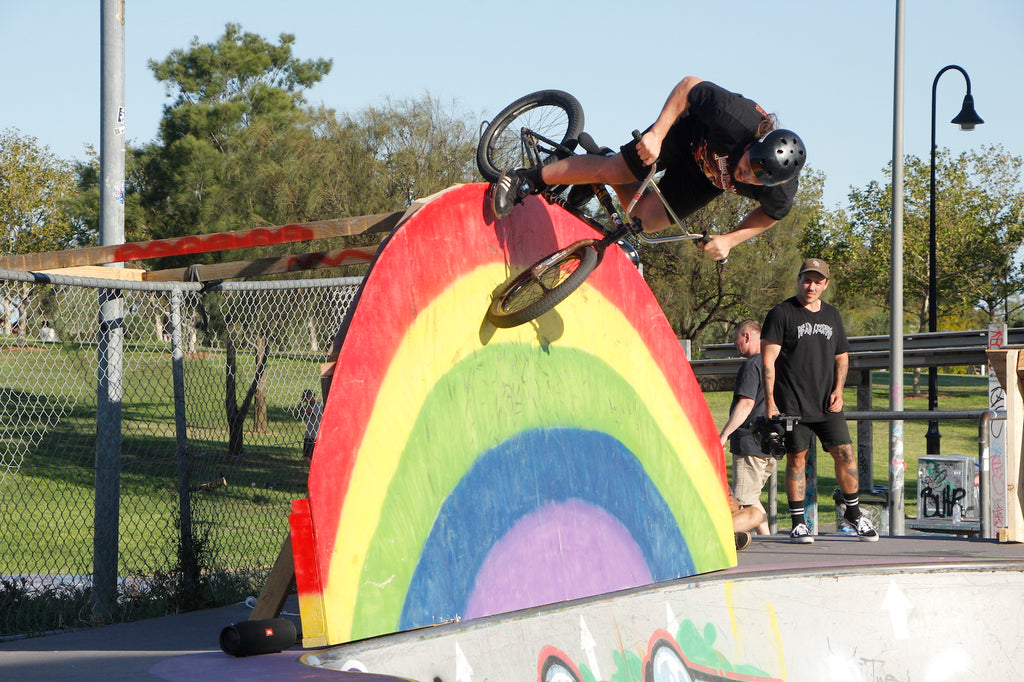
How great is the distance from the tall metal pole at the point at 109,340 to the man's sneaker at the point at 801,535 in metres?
5.30

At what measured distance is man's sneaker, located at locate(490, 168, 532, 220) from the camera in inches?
192

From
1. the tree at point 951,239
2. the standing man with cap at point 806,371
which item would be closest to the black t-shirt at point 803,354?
the standing man with cap at point 806,371

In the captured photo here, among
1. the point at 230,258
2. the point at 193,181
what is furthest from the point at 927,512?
the point at 193,181

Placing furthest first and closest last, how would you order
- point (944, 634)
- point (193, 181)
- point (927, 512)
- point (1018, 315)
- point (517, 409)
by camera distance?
point (1018, 315)
point (193, 181)
point (927, 512)
point (944, 634)
point (517, 409)

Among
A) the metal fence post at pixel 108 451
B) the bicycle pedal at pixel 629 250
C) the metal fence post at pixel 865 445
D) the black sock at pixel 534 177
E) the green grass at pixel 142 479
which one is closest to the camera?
the black sock at pixel 534 177

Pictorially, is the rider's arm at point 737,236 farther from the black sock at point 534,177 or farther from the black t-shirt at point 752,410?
the black t-shirt at point 752,410

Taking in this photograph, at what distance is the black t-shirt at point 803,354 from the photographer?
306 inches

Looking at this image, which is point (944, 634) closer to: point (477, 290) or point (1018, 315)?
point (477, 290)

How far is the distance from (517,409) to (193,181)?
2101 cm

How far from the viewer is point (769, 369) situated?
7.74 m

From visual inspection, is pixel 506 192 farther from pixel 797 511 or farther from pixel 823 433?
pixel 797 511

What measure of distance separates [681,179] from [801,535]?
3.78 meters

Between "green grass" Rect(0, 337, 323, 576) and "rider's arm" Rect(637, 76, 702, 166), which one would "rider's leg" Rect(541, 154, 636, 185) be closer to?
"rider's arm" Rect(637, 76, 702, 166)

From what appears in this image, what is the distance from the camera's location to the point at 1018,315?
5984 cm
